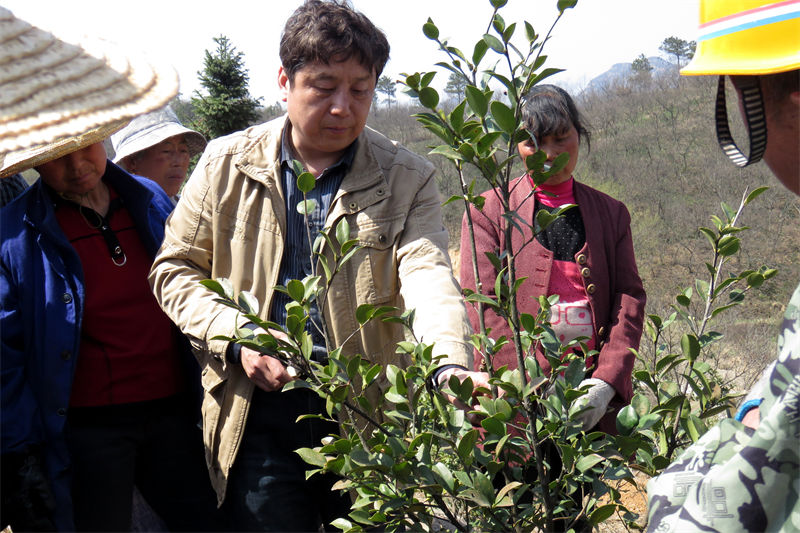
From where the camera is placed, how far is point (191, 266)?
2.12m

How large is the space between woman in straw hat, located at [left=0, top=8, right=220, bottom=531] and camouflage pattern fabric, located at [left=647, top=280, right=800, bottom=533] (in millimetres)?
1786

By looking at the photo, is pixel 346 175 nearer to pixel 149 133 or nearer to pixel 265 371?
pixel 265 371

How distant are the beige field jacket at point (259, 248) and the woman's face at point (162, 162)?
1.30m

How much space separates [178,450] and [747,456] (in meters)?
1.90

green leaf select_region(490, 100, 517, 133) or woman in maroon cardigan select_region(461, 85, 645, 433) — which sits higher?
green leaf select_region(490, 100, 517, 133)

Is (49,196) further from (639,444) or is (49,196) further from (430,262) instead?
(639,444)

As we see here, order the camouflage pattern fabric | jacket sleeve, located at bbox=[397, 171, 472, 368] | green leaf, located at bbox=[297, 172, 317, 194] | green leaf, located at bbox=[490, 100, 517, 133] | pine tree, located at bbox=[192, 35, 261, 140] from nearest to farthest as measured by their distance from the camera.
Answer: the camouflage pattern fabric < green leaf, located at bbox=[490, 100, 517, 133] < green leaf, located at bbox=[297, 172, 317, 194] < jacket sleeve, located at bbox=[397, 171, 472, 368] < pine tree, located at bbox=[192, 35, 261, 140]

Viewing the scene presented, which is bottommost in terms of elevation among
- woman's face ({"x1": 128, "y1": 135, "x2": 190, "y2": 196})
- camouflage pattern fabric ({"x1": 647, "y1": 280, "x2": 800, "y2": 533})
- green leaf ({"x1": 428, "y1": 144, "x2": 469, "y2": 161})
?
woman's face ({"x1": 128, "y1": 135, "x2": 190, "y2": 196})

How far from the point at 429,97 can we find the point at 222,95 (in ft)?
42.7

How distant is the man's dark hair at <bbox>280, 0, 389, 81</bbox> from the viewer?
80.4 inches

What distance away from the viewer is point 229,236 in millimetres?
2084

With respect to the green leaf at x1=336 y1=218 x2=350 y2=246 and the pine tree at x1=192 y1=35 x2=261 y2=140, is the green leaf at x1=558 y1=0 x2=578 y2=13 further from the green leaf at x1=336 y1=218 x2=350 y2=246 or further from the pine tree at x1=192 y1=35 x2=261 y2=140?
the pine tree at x1=192 y1=35 x2=261 y2=140

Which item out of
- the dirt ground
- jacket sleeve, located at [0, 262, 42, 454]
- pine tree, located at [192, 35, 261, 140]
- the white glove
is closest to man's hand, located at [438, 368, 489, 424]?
the white glove

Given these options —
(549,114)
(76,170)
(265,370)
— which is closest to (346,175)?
(265,370)
